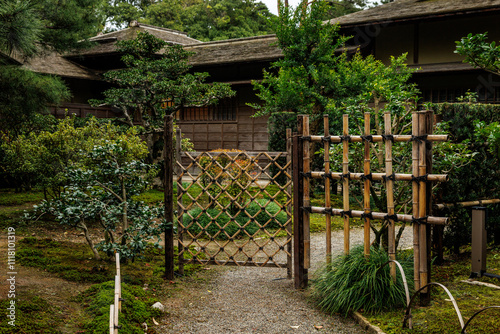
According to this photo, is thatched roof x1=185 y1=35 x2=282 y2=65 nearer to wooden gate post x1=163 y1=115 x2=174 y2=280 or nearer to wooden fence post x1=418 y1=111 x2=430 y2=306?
wooden gate post x1=163 y1=115 x2=174 y2=280

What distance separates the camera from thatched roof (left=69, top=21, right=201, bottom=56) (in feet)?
58.0

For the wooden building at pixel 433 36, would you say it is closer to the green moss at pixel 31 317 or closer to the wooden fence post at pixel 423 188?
the wooden fence post at pixel 423 188

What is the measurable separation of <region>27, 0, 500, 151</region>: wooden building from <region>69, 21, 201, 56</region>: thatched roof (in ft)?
0.29

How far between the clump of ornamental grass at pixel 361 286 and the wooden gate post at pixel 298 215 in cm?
42

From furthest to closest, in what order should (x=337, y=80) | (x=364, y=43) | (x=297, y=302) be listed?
1. (x=364, y=43)
2. (x=337, y=80)
3. (x=297, y=302)

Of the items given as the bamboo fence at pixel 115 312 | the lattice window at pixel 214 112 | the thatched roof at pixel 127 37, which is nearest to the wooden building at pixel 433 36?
the lattice window at pixel 214 112

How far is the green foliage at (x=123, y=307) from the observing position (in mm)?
3797

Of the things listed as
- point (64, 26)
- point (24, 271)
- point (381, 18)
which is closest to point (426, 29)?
point (381, 18)

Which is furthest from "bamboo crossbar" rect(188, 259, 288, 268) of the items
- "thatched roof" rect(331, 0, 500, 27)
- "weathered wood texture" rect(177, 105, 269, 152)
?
"weathered wood texture" rect(177, 105, 269, 152)

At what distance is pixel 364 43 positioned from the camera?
14.0 metres

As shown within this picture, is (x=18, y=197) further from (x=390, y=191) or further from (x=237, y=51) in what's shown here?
(x=237, y=51)

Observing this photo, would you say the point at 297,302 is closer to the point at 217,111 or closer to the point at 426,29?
the point at 426,29

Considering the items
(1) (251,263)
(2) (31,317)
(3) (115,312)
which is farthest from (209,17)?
(3) (115,312)

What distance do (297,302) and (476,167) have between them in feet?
10.2
